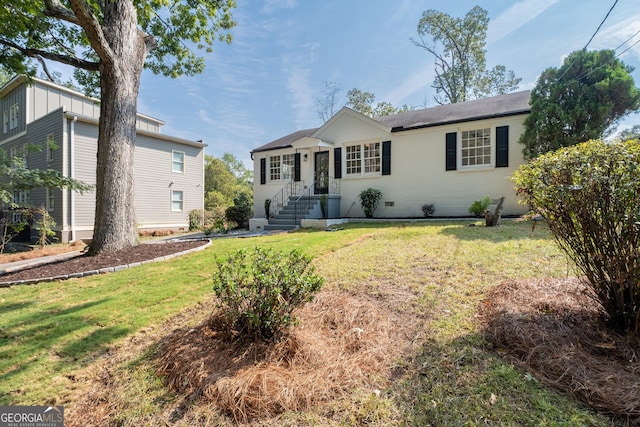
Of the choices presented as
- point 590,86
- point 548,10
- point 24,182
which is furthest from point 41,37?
point 590,86

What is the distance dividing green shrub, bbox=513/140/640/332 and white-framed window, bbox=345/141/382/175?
1073cm

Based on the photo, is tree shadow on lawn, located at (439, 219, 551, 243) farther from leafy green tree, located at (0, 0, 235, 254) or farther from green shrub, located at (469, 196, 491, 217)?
leafy green tree, located at (0, 0, 235, 254)

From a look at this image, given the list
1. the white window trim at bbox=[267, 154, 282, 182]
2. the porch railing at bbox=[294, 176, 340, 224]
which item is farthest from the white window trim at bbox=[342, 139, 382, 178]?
the white window trim at bbox=[267, 154, 282, 182]

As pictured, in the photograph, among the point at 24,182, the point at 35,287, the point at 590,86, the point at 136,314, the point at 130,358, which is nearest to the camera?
the point at 130,358

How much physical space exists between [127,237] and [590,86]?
14508mm

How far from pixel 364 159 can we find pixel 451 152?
388 centimetres

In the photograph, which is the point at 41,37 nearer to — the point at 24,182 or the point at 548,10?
the point at 24,182

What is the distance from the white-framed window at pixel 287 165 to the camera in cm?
1580

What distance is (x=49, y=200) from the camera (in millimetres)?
14602

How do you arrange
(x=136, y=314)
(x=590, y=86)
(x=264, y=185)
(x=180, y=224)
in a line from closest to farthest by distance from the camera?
(x=136, y=314) < (x=590, y=86) < (x=264, y=185) < (x=180, y=224)

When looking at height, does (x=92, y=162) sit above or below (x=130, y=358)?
above

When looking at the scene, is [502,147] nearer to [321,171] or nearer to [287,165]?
[321,171]

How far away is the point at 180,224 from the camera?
18.1 meters

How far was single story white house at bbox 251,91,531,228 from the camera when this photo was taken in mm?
10977
